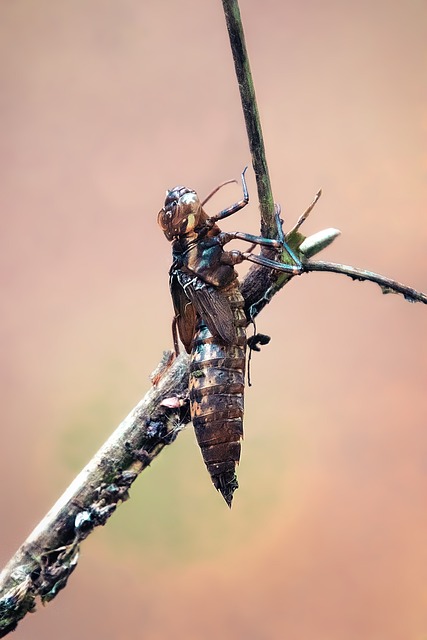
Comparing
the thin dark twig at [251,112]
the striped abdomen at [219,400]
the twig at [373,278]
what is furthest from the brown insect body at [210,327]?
the twig at [373,278]

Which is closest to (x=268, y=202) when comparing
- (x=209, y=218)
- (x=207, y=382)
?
(x=209, y=218)

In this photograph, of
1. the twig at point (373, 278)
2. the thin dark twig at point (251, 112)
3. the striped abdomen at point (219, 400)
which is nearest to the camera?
the thin dark twig at point (251, 112)

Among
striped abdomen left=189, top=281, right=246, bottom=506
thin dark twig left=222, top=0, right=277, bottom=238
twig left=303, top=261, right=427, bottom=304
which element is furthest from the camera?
twig left=303, top=261, right=427, bottom=304

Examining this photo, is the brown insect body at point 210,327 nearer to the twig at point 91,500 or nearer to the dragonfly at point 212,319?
the dragonfly at point 212,319

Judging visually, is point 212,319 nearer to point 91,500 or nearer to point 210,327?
point 210,327

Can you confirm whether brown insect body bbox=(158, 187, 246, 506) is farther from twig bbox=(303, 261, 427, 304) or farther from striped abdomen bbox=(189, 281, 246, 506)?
twig bbox=(303, 261, 427, 304)

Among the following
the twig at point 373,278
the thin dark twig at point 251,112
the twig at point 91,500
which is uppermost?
the thin dark twig at point 251,112

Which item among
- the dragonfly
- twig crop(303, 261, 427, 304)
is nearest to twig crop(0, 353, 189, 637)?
the dragonfly

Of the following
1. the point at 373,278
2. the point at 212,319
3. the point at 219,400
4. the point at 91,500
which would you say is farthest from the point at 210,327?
the point at 91,500
